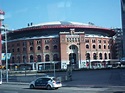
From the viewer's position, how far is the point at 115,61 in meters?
139

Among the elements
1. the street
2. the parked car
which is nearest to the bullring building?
the street

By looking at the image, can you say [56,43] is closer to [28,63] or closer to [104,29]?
[28,63]

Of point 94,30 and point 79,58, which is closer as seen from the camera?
point 79,58

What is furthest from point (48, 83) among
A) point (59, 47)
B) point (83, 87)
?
point (59, 47)

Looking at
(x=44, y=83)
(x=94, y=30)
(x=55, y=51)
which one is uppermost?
(x=94, y=30)

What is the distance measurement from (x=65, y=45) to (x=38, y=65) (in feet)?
49.6

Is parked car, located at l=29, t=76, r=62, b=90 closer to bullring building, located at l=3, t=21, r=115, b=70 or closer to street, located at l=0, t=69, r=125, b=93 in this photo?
street, located at l=0, t=69, r=125, b=93

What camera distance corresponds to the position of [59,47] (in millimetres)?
129375

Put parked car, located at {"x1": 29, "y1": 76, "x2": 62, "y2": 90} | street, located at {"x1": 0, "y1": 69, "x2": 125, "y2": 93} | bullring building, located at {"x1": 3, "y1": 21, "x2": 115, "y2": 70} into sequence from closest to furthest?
street, located at {"x1": 0, "y1": 69, "x2": 125, "y2": 93} < parked car, located at {"x1": 29, "y1": 76, "x2": 62, "y2": 90} < bullring building, located at {"x1": 3, "y1": 21, "x2": 115, "y2": 70}

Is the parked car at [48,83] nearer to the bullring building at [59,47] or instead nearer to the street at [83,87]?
the street at [83,87]

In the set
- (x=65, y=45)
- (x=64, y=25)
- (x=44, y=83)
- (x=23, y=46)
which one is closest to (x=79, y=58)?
(x=65, y=45)

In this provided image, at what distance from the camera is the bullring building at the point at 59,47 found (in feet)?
421

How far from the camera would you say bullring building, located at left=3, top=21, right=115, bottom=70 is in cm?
12825

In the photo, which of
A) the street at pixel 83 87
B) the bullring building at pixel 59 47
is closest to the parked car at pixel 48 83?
the street at pixel 83 87
